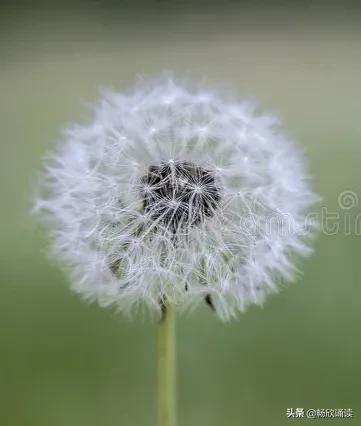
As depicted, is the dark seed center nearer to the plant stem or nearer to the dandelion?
the dandelion

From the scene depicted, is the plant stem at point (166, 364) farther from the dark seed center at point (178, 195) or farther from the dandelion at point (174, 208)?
the dark seed center at point (178, 195)

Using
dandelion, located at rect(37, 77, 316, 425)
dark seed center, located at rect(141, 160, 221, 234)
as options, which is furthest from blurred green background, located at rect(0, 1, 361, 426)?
dark seed center, located at rect(141, 160, 221, 234)

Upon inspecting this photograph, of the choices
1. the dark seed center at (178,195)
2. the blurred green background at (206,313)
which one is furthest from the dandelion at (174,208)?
the blurred green background at (206,313)

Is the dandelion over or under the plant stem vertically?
over

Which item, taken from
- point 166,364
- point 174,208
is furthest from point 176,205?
point 166,364

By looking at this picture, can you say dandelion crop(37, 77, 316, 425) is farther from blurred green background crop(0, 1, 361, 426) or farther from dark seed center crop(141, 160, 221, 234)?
blurred green background crop(0, 1, 361, 426)

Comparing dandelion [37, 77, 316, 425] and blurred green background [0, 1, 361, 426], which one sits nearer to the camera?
dandelion [37, 77, 316, 425]

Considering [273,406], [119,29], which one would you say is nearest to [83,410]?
[273,406]

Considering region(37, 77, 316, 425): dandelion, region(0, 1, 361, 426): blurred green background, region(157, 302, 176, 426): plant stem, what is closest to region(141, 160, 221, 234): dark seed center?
region(37, 77, 316, 425): dandelion
